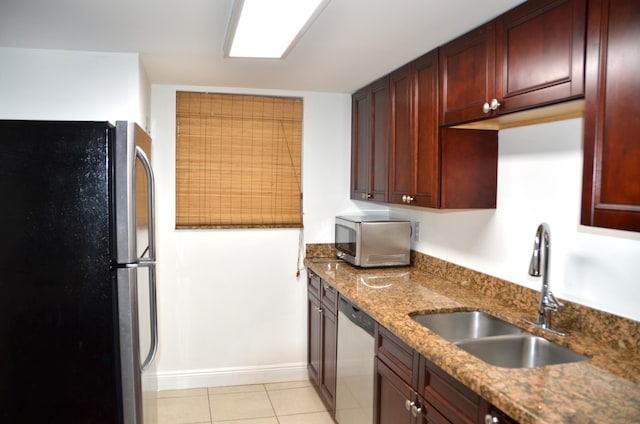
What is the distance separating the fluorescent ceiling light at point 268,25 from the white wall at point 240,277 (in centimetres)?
138

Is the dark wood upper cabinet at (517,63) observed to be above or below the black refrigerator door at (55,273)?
above

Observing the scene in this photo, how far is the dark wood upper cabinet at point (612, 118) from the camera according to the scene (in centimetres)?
144

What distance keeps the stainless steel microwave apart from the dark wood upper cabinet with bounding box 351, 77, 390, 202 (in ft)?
0.66

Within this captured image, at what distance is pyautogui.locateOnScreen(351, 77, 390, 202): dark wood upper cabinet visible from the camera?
11.1 ft

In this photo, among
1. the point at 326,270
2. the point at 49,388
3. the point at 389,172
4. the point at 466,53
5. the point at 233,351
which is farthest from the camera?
the point at 233,351

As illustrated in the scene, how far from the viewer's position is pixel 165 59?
2973 millimetres

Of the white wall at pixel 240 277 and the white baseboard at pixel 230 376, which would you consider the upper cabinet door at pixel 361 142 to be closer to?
the white wall at pixel 240 277

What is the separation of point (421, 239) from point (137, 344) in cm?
214

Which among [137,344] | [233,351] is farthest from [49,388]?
[233,351]

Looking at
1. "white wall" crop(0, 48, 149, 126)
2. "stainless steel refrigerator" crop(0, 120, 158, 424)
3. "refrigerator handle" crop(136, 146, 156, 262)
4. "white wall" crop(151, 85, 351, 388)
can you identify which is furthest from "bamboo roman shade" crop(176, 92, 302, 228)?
"stainless steel refrigerator" crop(0, 120, 158, 424)

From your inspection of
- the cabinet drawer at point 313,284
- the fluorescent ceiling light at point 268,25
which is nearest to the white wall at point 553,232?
the cabinet drawer at point 313,284

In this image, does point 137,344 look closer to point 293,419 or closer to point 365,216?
point 293,419

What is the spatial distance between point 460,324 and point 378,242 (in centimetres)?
115

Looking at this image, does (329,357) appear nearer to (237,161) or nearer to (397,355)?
(397,355)
